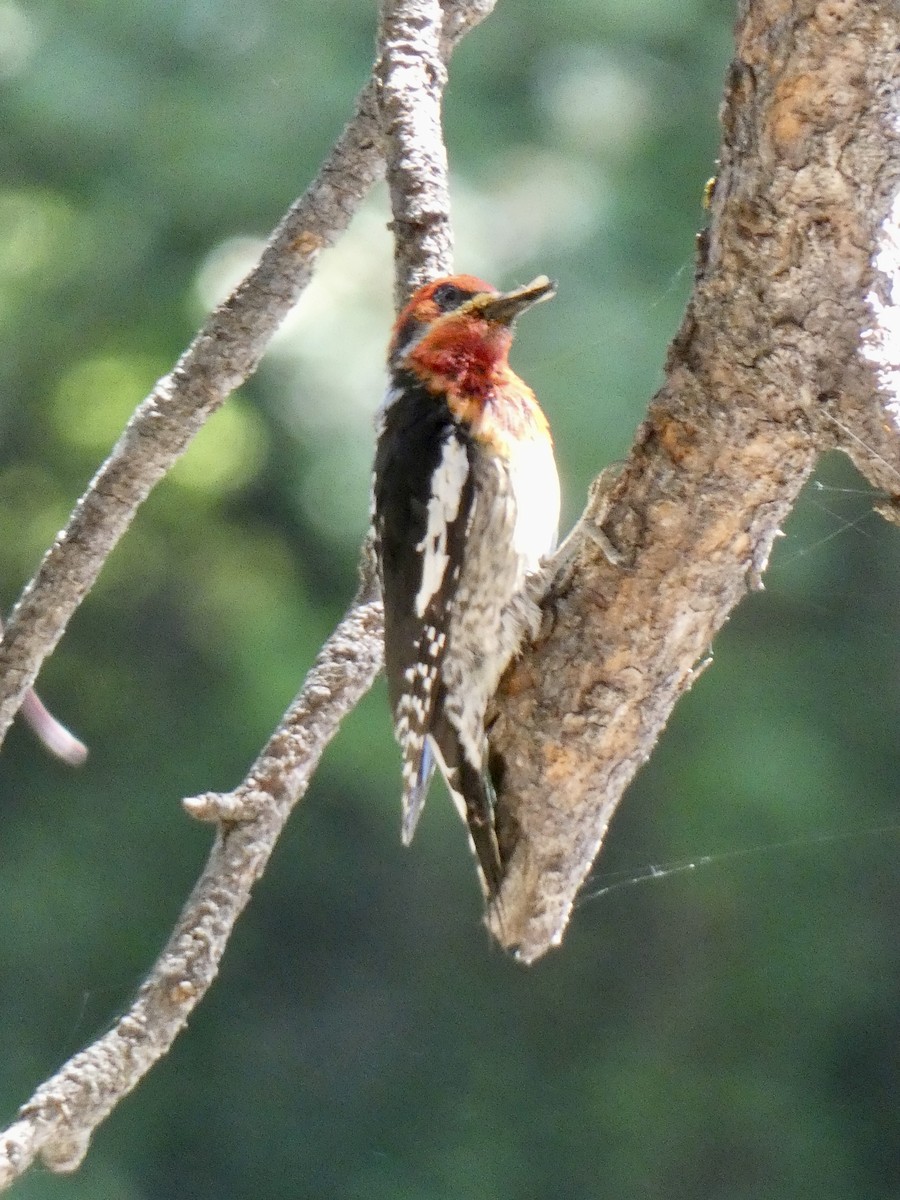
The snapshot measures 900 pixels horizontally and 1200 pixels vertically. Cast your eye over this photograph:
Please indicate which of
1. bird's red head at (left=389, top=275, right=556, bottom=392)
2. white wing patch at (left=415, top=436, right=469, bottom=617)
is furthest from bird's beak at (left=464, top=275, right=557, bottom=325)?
white wing patch at (left=415, top=436, right=469, bottom=617)

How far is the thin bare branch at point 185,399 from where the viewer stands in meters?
2.18

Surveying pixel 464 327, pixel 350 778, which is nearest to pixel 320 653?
pixel 464 327

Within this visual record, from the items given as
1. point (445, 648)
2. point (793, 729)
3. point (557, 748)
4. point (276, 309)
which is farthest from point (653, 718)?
point (793, 729)

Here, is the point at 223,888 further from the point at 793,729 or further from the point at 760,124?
the point at 793,729

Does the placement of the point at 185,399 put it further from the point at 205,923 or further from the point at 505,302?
the point at 205,923

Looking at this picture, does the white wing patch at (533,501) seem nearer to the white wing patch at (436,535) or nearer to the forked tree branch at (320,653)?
the white wing patch at (436,535)

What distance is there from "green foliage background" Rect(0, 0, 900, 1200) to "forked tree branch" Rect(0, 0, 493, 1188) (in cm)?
143

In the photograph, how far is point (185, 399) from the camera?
2.32m

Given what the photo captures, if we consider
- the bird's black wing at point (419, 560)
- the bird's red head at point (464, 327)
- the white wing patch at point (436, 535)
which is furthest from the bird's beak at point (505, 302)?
the white wing patch at point (436, 535)

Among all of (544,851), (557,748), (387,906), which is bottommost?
(387,906)

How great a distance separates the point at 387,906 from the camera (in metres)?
4.82

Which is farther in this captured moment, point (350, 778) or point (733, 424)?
point (350, 778)

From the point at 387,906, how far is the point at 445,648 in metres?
2.56

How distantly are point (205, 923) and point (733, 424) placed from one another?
868 mm
